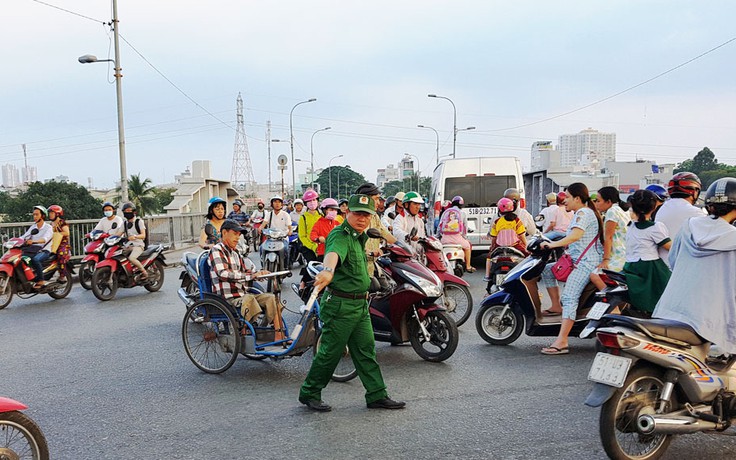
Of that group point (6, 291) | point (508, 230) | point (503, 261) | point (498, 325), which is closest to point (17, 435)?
point (498, 325)

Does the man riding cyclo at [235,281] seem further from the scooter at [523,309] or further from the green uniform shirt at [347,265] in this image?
the scooter at [523,309]

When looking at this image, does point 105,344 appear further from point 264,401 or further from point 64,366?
point 264,401

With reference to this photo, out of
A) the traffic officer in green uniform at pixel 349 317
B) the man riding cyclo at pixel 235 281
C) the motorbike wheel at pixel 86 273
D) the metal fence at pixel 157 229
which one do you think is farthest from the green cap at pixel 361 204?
the metal fence at pixel 157 229

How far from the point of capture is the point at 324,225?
9.12 meters

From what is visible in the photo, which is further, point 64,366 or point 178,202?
point 178,202

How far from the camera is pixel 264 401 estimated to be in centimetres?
505

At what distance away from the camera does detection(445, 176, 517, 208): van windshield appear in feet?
47.8

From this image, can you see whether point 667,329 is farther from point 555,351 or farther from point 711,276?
point 555,351

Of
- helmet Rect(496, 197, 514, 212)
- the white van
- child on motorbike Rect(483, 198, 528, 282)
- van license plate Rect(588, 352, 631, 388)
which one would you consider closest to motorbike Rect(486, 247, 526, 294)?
child on motorbike Rect(483, 198, 528, 282)

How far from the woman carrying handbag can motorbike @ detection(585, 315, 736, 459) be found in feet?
7.95

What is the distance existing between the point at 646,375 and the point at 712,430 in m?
0.56

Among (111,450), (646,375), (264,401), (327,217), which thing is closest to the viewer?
(646,375)

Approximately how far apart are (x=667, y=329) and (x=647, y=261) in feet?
6.76

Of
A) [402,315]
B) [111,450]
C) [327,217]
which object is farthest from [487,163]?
[111,450]
